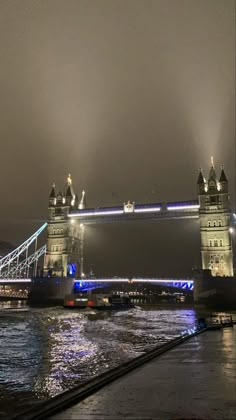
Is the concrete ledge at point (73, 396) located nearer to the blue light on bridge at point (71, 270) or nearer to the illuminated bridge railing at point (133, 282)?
the illuminated bridge railing at point (133, 282)

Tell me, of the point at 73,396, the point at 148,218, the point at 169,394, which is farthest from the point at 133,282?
the point at 73,396

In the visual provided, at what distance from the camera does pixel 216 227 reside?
A: 276 ft

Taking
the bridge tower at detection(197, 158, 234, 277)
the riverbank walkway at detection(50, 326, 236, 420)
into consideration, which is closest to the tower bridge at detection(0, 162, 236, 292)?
the bridge tower at detection(197, 158, 234, 277)

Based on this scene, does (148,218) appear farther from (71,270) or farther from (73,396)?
(73,396)

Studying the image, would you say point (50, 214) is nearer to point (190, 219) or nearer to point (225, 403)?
point (190, 219)

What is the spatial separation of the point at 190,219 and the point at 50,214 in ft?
129

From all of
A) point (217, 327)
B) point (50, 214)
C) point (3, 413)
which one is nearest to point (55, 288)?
point (50, 214)

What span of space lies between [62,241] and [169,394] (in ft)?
304

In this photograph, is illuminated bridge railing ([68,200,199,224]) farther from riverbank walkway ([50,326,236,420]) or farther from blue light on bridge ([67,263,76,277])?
riverbank walkway ([50,326,236,420])

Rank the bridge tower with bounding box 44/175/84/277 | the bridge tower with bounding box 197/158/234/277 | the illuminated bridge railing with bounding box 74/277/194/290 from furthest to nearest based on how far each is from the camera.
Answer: the bridge tower with bounding box 44/175/84/277, the illuminated bridge railing with bounding box 74/277/194/290, the bridge tower with bounding box 197/158/234/277

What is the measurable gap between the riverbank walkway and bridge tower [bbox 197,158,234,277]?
71419 mm

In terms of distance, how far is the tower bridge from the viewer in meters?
82.4

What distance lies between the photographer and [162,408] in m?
6.80

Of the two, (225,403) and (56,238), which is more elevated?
(56,238)
